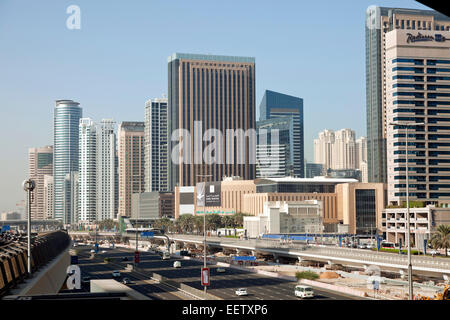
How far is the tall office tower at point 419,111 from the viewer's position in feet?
552

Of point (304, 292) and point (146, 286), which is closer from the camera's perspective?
point (304, 292)

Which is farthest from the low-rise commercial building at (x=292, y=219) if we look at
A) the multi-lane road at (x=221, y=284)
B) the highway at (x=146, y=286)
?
the highway at (x=146, y=286)

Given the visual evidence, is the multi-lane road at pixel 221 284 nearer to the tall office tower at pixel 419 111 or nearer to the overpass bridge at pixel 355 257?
the overpass bridge at pixel 355 257

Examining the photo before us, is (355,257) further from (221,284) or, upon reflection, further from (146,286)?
(146,286)

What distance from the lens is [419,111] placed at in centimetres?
17212

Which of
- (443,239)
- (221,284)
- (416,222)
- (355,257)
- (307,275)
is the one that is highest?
(443,239)

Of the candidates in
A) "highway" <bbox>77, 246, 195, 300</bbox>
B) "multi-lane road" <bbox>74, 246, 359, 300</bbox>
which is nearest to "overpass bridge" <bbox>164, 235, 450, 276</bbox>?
"multi-lane road" <bbox>74, 246, 359, 300</bbox>

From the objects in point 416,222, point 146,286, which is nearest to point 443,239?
point 416,222

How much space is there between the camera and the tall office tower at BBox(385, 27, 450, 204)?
16838 centimetres

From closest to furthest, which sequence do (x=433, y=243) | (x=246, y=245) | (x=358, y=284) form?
(x=358, y=284)
(x=433, y=243)
(x=246, y=245)
